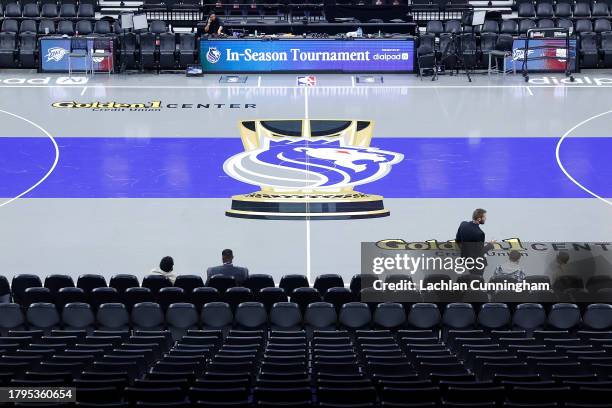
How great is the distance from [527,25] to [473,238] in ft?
72.7

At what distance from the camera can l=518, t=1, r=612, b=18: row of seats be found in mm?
41438

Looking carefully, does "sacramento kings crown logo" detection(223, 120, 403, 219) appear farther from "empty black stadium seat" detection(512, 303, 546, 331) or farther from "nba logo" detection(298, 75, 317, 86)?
"empty black stadium seat" detection(512, 303, 546, 331)

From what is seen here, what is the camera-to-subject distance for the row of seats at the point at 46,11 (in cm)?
4128

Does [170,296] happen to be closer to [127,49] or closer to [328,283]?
[328,283]

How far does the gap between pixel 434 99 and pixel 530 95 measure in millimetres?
2983

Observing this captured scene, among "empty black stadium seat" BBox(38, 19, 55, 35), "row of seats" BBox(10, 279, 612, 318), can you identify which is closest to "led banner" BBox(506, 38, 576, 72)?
"empty black stadium seat" BBox(38, 19, 55, 35)

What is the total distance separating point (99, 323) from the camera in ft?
55.6

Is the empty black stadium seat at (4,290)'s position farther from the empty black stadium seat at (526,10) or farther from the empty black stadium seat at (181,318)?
the empty black stadium seat at (526,10)

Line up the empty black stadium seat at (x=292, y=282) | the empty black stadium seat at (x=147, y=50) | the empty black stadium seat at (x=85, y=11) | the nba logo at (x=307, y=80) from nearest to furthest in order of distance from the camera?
the empty black stadium seat at (x=292, y=282) → the nba logo at (x=307, y=80) → the empty black stadium seat at (x=147, y=50) → the empty black stadium seat at (x=85, y=11)

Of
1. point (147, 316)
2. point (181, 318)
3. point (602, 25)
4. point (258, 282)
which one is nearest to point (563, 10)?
point (602, 25)

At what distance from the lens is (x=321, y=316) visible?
1698 centimetres

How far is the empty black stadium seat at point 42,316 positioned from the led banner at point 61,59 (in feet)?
72.7

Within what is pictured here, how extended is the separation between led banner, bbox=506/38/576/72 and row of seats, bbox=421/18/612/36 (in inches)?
56.1

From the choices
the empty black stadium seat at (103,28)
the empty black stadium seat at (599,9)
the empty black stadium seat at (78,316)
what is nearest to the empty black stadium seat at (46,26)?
the empty black stadium seat at (103,28)
